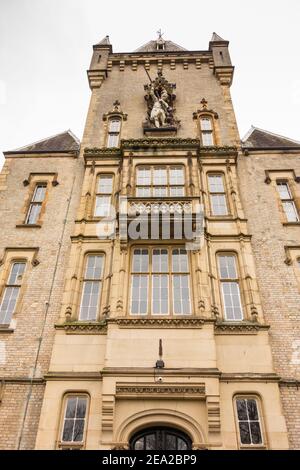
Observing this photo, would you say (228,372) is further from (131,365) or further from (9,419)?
(9,419)

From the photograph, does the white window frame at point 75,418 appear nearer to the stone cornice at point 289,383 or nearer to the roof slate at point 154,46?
the stone cornice at point 289,383

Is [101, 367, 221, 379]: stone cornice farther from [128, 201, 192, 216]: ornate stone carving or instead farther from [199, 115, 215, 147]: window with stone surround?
[199, 115, 215, 147]: window with stone surround

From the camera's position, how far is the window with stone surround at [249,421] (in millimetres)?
10859

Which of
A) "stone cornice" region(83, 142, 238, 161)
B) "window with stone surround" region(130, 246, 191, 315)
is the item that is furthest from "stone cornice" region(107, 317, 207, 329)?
"stone cornice" region(83, 142, 238, 161)

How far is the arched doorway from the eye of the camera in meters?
11.0

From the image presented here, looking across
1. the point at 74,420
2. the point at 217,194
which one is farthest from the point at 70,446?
the point at 217,194

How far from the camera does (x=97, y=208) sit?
1678 cm

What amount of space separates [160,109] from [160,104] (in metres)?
0.61

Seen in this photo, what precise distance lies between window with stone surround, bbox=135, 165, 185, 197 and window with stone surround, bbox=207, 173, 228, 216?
1.34m

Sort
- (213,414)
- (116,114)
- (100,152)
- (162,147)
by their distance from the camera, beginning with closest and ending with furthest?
(213,414), (162,147), (100,152), (116,114)

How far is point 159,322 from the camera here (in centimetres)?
1255

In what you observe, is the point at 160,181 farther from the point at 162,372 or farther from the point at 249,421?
the point at 249,421

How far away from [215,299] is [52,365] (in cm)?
575
